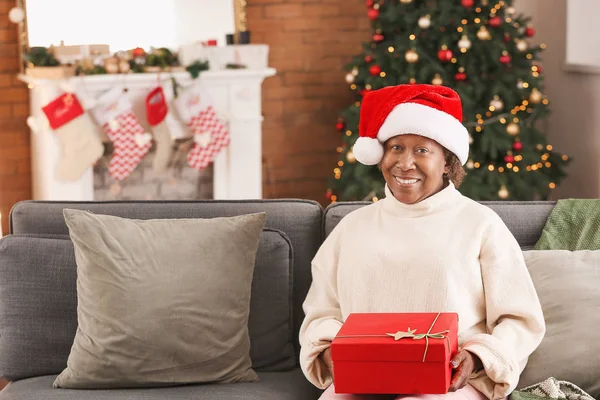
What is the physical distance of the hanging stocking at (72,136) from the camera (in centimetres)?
512

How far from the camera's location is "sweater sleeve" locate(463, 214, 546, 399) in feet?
6.79

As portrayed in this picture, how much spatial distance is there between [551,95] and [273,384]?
3.59 meters

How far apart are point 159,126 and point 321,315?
3123 mm

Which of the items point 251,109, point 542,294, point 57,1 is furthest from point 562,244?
point 57,1

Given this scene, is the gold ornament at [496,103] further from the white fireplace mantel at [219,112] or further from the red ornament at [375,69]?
the white fireplace mantel at [219,112]

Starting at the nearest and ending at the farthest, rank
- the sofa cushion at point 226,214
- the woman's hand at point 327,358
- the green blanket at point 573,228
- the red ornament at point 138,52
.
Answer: the woman's hand at point 327,358 → the green blanket at point 573,228 → the sofa cushion at point 226,214 → the red ornament at point 138,52

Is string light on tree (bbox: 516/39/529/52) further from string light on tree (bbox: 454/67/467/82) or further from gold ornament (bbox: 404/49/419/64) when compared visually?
gold ornament (bbox: 404/49/419/64)

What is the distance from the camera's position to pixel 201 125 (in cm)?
523

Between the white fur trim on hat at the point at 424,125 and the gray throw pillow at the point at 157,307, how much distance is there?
1.61 feet

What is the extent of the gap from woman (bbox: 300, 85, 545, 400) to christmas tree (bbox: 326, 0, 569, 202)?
2370mm

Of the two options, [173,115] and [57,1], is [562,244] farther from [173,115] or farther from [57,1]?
[57,1]

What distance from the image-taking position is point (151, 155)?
539cm

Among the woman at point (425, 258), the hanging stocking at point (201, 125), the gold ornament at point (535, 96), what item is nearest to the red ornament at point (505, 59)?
the gold ornament at point (535, 96)

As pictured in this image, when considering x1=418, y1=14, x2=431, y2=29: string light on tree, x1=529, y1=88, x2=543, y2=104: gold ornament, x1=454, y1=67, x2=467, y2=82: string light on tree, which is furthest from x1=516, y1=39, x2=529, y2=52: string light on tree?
x1=418, y1=14, x2=431, y2=29: string light on tree
